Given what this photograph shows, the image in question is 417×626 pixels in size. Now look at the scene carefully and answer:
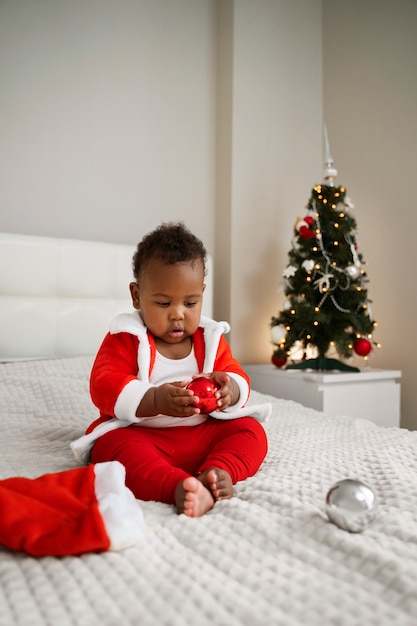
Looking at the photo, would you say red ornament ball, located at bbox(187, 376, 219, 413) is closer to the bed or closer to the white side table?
the bed

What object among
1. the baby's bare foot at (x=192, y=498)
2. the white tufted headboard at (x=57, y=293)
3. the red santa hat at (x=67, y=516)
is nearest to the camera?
the red santa hat at (x=67, y=516)

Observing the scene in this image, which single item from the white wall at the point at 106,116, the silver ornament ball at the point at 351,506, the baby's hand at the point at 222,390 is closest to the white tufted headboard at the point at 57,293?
the white wall at the point at 106,116

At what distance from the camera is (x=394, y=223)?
2.83 m

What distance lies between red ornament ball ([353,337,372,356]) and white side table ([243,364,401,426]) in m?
0.10

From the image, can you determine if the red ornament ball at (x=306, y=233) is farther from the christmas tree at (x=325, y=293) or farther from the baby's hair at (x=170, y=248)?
the baby's hair at (x=170, y=248)

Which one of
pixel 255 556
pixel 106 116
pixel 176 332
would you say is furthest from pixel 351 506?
pixel 106 116

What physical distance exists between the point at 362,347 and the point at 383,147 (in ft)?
3.72

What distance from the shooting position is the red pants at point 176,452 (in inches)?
39.7

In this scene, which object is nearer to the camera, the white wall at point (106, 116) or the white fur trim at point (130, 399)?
the white fur trim at point (130, 399)

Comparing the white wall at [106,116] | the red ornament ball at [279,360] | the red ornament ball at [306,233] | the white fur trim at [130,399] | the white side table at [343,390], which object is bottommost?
the white side table at [343,390]

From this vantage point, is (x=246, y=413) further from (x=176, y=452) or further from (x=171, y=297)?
(x=171, y=297)

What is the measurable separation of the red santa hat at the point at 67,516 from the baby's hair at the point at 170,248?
1.75ft

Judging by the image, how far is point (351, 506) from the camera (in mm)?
813

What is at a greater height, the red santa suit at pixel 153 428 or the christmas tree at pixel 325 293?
the christmas tree at pixel 325 293
